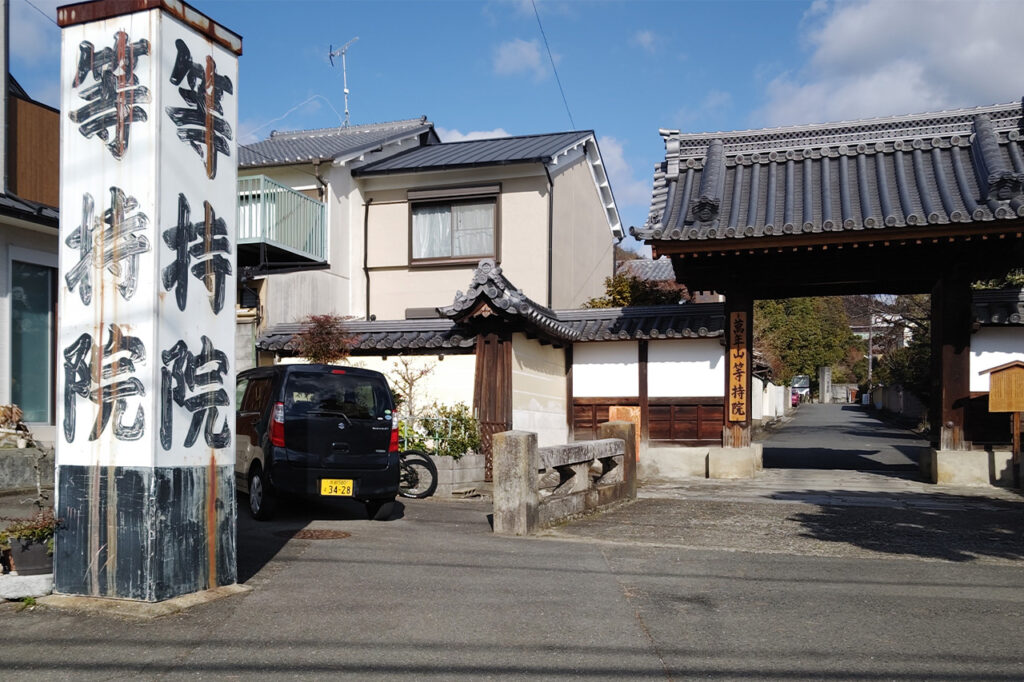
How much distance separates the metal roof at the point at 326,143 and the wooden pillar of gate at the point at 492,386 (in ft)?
22.9

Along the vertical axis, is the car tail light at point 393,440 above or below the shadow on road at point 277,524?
above

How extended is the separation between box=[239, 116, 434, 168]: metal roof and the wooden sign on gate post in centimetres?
1345

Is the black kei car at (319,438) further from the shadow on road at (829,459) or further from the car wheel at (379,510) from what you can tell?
the shadow on road at (829,459)

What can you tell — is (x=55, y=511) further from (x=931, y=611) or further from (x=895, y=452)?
(x=895, y=452)

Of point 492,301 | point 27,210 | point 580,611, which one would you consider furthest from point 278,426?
point 492,301

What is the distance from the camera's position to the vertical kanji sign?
14.8 m

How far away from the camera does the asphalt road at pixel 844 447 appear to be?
17844mm

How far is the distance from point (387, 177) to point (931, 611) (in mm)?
16358

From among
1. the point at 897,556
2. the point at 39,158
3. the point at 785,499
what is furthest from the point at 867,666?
the point at 39,158

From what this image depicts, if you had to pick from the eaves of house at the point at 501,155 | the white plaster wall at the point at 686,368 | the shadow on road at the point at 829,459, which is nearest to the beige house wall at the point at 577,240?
the eaves of house at the point at 501,155

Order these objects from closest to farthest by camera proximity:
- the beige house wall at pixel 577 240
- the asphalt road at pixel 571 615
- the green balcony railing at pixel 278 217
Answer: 1. the asphalt road at pixel 571 615
2. the green balcony railing at pixel 278 217
3. the beige house wall at pixel 577 240

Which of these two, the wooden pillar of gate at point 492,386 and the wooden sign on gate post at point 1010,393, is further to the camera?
the wooden pillar of gate at point 492,386

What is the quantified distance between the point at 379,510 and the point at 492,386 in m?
4.79

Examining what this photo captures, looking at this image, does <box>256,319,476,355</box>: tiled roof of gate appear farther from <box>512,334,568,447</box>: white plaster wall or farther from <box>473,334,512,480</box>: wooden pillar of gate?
<box>512,334,568,447</box>: white plaster wall
